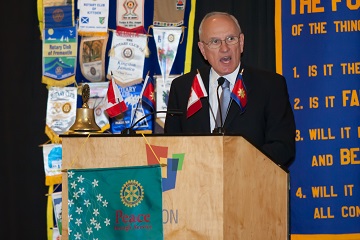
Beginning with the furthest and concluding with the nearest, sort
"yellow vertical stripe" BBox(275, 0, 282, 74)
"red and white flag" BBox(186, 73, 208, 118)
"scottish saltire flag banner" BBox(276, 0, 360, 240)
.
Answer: "yellow vertical stripe" BBox(275, 0, 282, 74) → "scottish saltire flag banner" BBox(276, 0, 360, 240) → "red and white flag" BBox(186, 73, 208, 118)

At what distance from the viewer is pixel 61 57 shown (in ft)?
16.2

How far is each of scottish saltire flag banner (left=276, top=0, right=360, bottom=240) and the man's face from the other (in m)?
1.04

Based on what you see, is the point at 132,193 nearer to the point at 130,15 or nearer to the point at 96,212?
the point at 96,212

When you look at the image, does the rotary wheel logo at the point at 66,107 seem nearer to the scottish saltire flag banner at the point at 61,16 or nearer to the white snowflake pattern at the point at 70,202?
the scottish saltire flag banner at the point at 61,16

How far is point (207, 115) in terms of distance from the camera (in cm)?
324

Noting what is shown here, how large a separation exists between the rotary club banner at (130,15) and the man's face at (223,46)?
1.45 meters

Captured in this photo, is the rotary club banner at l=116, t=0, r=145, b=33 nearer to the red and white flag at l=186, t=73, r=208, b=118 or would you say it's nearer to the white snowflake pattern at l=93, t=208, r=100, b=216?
the red and white flag at l=186, t=73, r=208, b=118

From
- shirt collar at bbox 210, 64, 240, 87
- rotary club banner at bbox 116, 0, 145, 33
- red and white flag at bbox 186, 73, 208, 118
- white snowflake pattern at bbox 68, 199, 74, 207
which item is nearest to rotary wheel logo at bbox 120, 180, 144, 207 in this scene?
white snowflake pattern at bbox 68, 199, 74, 207

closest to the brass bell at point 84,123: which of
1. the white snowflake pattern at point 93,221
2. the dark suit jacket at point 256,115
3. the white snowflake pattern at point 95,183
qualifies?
the white snowflake pattern at point 95,183

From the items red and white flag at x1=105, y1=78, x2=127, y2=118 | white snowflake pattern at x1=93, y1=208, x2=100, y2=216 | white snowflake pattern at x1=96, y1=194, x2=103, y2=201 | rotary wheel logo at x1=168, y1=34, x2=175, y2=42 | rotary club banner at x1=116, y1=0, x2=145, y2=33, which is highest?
rotary club banner at x1=116, y1=0, x2=145, y2=33

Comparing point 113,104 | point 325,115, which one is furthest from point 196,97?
point 325,115

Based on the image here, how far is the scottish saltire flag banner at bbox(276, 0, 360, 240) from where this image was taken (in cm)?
420

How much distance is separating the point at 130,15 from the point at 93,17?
30 centimetres

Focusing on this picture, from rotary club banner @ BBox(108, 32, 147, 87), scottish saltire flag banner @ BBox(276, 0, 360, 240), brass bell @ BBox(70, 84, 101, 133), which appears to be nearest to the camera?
brass bell @ BBox(70, 84, 101, 133)
